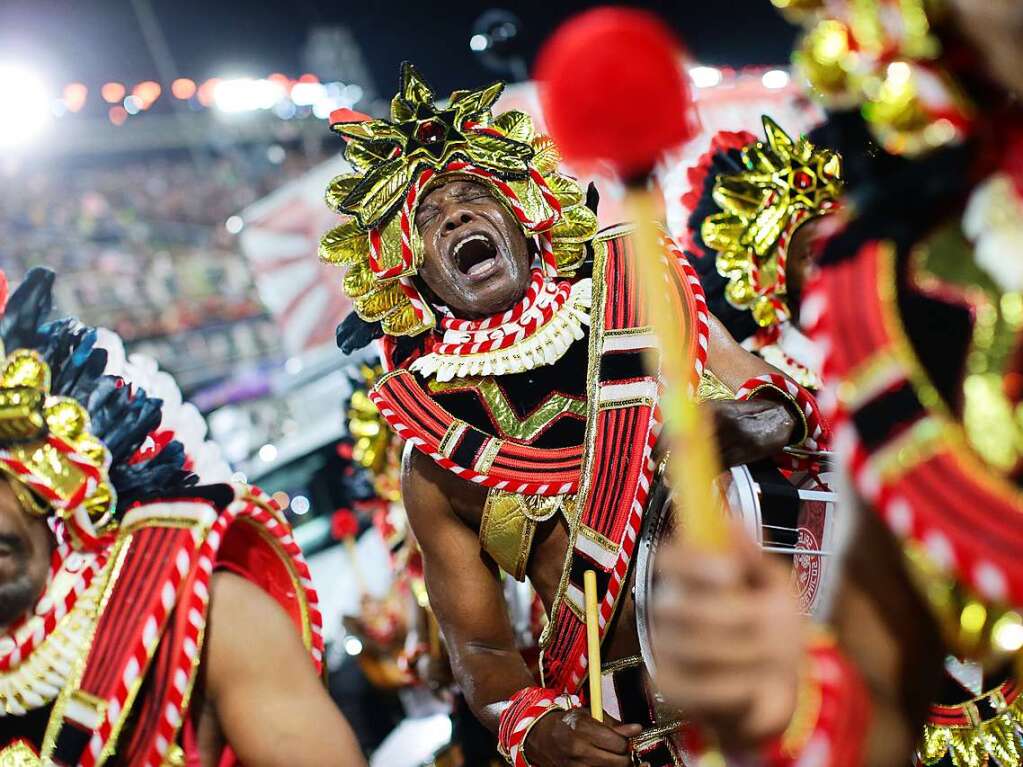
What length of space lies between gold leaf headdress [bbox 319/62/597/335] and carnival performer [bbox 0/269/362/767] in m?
0.69

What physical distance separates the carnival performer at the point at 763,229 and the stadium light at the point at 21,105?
48.0 ft

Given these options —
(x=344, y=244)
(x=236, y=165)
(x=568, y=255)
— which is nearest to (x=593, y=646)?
(x=568, y=255)

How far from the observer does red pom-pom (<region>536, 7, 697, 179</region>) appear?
1.17 meters

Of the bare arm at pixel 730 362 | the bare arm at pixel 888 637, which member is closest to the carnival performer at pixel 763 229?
the bare arm at pixel 730 362

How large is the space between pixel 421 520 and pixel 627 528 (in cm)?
59

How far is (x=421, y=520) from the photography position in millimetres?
3045

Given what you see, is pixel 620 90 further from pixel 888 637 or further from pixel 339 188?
pixel 339 188

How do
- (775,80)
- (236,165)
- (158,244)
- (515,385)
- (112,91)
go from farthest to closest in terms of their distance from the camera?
1. (236,165)
2. (158,244)
3. (112,91)
4. (775,80)
5. (515,385)

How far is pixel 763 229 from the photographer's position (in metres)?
4.08

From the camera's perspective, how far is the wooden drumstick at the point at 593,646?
2.49 meters

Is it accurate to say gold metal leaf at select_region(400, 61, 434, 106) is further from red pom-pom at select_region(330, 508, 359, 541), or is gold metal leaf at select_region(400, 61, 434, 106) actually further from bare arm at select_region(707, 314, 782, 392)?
red pom-pom at select_region(330, 508, 359, 541)

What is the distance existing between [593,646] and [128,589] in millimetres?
987

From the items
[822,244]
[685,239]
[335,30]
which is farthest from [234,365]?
[822,244]

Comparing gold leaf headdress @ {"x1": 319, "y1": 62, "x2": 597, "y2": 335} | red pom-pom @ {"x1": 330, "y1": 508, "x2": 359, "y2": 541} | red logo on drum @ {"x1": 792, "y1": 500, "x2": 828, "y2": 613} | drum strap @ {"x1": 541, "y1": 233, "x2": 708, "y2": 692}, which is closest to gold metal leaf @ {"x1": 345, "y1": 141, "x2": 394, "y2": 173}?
gold leaf headdress @ {"x1": 319, "y1": 62, "x2": 597, "y2": 335}
